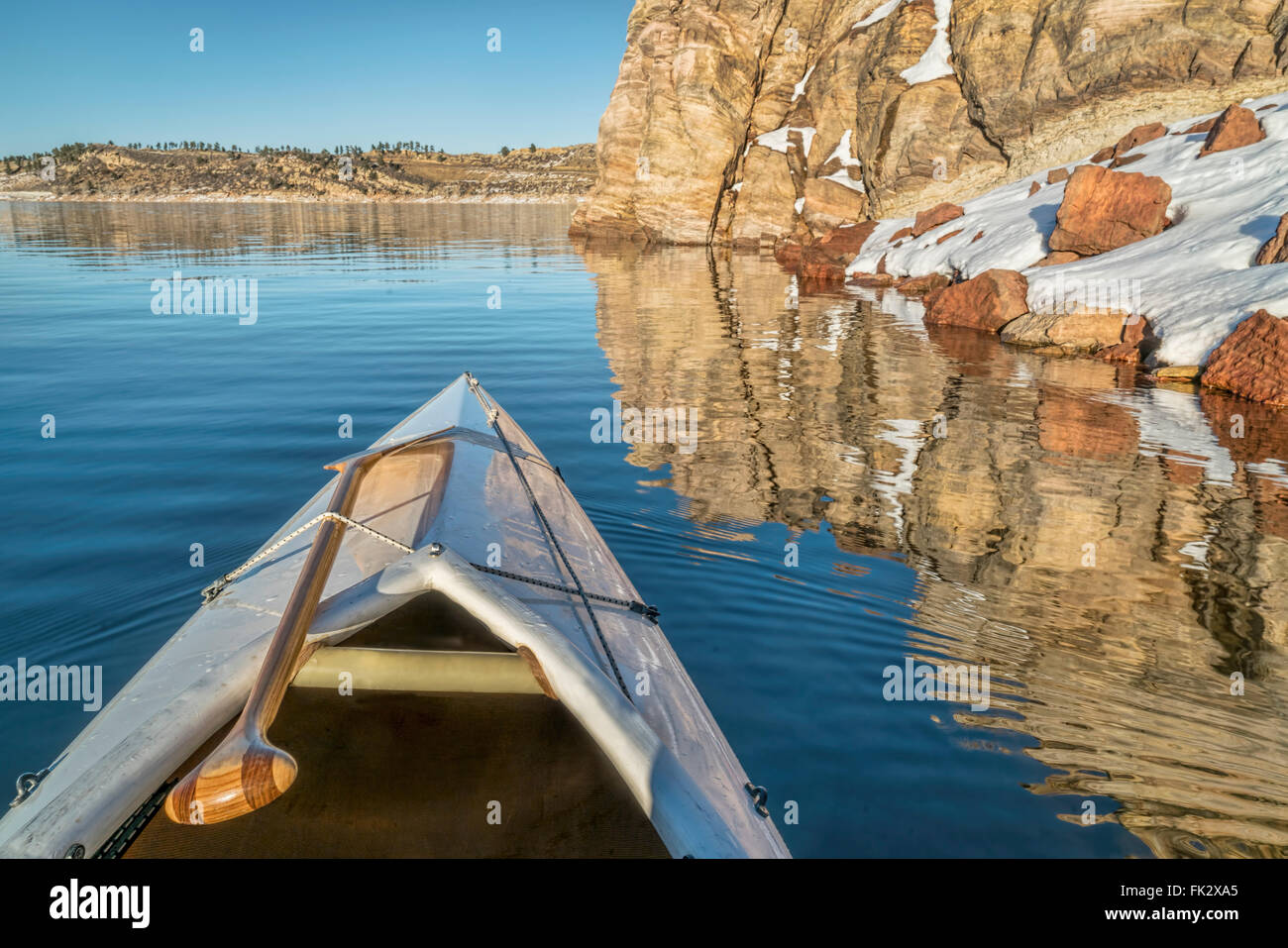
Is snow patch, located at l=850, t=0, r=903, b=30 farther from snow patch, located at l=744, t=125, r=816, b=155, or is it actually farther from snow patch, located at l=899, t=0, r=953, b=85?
snow patch, located at l=744, t=125, r=816, b=155

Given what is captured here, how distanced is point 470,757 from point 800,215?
38.8 m

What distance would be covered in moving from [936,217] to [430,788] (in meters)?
25.2

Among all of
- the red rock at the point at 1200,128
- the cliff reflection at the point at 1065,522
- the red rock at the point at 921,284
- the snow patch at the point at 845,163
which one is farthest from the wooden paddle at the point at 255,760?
the snow patch at the point at 845,163

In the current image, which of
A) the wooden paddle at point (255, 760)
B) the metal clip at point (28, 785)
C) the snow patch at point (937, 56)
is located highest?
the snow patch at point (937, 56)

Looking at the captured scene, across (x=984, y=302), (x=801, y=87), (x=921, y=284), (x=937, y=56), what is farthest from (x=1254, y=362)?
(x=801, y=87)

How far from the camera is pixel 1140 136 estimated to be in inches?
813

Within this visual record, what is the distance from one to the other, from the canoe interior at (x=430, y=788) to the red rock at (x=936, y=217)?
951 inches

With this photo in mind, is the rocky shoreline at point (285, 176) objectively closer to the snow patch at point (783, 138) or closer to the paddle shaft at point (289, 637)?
the snow patch at point (783, 138)

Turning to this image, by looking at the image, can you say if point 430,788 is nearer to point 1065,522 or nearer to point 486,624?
point 486,624

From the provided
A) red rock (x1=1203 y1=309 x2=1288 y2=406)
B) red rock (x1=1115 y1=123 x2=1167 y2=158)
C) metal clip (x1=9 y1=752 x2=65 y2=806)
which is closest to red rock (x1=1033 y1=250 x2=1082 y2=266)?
red rock (x1=1203 y1=309 x2=1288 y2=406)

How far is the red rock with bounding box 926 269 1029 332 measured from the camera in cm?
1598

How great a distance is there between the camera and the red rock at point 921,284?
20750mm
